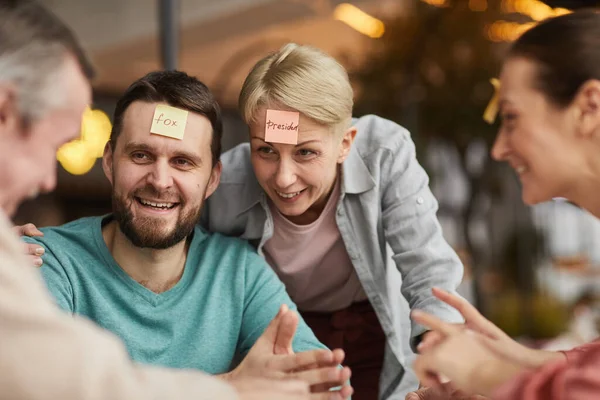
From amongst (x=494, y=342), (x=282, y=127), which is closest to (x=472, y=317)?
(x=494, y=342)

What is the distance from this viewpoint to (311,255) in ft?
7.32

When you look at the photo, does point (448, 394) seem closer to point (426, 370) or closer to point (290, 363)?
point (426, 370)

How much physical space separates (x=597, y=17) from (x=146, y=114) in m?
1.03

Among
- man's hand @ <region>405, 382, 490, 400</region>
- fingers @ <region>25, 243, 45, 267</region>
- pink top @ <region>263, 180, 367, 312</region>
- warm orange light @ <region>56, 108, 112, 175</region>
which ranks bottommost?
warm orange light @ <region>56, 108, 112, 175</region>

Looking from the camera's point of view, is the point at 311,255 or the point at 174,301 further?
the point at 311,255

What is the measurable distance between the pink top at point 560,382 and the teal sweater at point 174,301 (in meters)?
0.70

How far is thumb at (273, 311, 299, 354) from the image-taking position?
162 cm

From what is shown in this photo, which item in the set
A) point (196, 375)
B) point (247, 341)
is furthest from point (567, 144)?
point (247, 341)

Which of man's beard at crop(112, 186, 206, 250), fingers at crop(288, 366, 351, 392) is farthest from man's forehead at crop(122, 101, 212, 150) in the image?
fingers at crop(288, 366, 351, 392)

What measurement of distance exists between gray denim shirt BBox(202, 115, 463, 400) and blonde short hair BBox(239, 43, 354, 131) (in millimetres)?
221

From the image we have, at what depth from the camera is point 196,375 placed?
1.25 metres

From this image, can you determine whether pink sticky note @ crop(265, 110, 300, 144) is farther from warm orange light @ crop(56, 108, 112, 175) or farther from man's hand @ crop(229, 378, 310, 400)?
warm orange light @ crop(56, 108, 112, 175)

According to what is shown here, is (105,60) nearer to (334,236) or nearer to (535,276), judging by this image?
(535,276)

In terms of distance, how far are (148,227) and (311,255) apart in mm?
546
